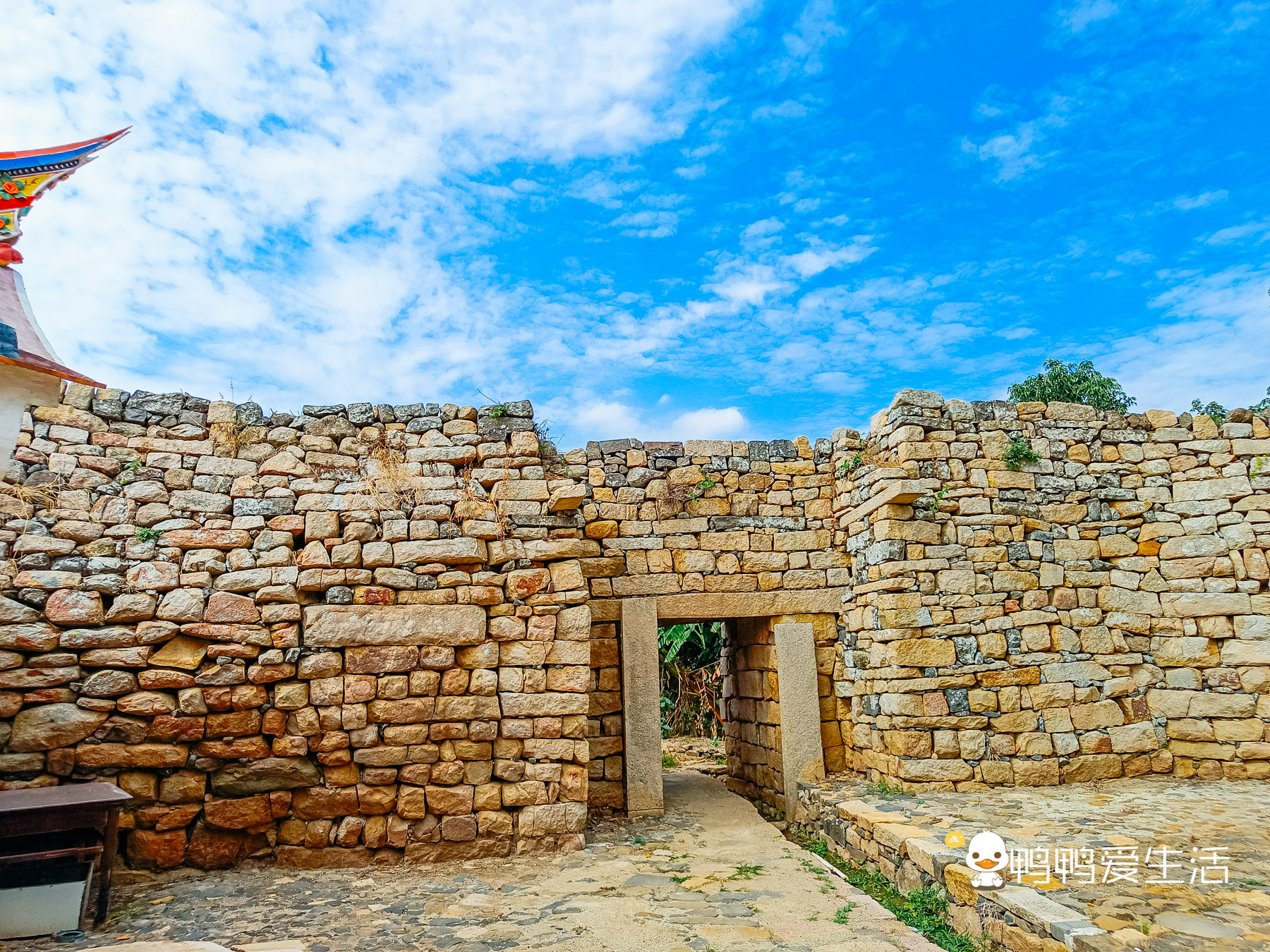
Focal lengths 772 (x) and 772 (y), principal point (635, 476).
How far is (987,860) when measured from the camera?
4.83 m

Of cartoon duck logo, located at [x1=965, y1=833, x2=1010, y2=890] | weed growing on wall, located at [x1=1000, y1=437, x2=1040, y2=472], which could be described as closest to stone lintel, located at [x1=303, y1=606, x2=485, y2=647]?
cartoon duck logo, located at [x1=965, y1=833, x2=1010, y2=890]

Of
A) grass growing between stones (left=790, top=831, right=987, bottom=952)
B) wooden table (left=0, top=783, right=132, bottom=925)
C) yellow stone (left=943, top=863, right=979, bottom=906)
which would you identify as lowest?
grass growing between stones (left=790, top=831, right=987, bottom=952)

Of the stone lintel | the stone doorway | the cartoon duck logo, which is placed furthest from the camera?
the stone doorway

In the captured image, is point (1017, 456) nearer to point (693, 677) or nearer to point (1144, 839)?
point (1144, 839)

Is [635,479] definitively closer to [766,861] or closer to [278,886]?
[766,861]

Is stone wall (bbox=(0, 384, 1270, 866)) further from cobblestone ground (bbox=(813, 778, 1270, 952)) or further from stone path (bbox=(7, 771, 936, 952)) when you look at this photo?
cobblestone ground (bbox=(813, 778, 1270, 952))

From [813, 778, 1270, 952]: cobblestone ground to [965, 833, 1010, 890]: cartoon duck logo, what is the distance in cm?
17

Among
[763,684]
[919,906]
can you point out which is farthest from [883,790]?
[919,906]

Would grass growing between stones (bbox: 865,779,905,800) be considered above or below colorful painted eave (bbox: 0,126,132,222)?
below

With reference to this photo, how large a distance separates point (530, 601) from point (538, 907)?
2.23 meters

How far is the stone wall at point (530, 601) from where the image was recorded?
5621 millimetres

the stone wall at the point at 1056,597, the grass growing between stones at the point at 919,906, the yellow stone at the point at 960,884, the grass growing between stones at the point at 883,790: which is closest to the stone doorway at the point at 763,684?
the stone wall at the point at 1056,597

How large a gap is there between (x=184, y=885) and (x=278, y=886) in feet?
2.02

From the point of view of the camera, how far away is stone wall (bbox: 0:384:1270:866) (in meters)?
5.62
